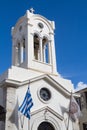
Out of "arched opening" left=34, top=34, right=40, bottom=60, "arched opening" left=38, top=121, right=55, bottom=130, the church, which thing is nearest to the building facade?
the church

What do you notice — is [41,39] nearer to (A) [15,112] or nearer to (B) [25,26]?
(B) [25,26]

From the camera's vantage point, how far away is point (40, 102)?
21.6 metres

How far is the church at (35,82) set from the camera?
20.1m

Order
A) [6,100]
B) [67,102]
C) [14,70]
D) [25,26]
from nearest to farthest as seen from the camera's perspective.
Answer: [6,100] → [14,70] → [67,102] → [25,26]

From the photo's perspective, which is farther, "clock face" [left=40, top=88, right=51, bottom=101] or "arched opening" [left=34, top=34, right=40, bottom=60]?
"arched opening" [left=34, top=34, right=40, bottom=60]

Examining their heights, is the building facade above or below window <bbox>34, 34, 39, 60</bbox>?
below

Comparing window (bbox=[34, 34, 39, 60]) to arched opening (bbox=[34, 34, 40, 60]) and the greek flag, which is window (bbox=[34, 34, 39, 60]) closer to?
arched opening (bbox=[34, 34, 40, 60])

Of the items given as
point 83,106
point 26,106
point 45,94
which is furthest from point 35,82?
point 83,106

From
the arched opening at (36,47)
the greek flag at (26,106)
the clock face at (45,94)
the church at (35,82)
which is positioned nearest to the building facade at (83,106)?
the church at (35,82)

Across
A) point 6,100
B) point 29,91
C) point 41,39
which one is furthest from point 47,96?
point 41,39

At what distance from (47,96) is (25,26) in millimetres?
6726

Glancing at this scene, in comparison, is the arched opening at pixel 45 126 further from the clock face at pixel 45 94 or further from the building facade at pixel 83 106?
the building facade at pixel 83 106

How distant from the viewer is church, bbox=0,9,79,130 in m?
20.1

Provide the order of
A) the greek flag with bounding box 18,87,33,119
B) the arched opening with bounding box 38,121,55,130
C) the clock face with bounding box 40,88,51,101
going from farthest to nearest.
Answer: the clock face with bounding box 40,88,51,101, the arched opening with bounding box 38,121,55,130, the greek flag with bounding box 18,87,33,119
